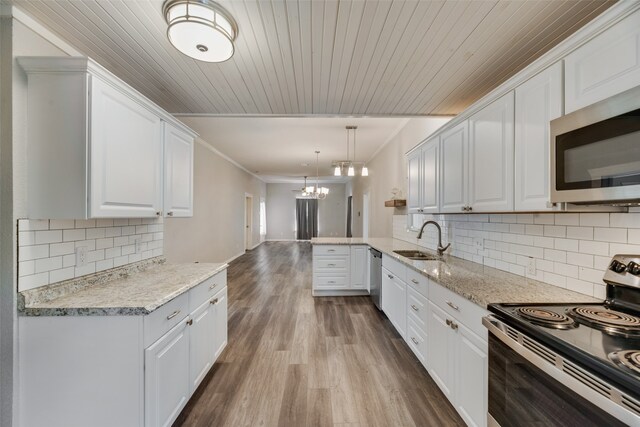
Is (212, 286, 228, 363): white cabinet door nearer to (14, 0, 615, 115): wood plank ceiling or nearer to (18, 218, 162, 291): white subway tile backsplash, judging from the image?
(18, 218, 162, 291): white subway tile backsplash

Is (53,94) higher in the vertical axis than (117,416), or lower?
higher

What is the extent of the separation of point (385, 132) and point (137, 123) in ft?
13.1

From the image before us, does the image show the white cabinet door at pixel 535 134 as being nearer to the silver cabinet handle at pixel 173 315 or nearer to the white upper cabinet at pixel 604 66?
the white upper cabinet at pixel 604 66

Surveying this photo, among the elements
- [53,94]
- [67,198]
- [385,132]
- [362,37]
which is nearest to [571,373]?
[362,37]

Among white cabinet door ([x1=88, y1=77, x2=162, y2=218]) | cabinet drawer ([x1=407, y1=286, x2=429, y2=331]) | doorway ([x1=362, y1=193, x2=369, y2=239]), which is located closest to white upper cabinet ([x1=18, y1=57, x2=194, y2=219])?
white cabinet door ([x1=88, y1=77, x2=162, y2=218])

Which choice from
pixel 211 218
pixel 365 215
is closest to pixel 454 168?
pixel 211 218

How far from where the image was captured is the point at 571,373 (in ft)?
2.86

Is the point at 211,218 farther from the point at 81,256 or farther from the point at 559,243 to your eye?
the point at 559,243

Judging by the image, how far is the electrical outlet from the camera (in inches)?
64.6

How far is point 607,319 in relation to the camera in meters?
1.09

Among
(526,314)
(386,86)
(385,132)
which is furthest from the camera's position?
(385,132)

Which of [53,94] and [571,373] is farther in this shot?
[53,94]

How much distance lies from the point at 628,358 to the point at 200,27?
231cm

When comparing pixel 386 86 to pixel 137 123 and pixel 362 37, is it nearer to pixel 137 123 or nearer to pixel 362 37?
pixel 362 37
